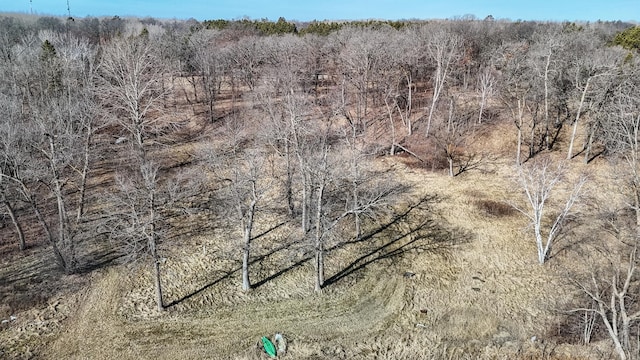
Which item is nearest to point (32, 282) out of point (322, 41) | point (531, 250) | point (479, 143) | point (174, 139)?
point (174, 139)

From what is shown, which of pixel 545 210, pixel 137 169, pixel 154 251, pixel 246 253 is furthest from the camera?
pixel 137 169

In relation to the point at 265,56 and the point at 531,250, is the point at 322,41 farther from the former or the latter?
the point at 531,250

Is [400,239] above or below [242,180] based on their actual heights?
below

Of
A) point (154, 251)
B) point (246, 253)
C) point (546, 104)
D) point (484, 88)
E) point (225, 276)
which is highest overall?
point (484, 88)

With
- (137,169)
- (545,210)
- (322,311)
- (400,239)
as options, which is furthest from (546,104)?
(137,169)

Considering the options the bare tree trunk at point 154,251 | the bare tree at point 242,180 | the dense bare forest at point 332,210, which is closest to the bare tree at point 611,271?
the dense bare forest at point 332,210

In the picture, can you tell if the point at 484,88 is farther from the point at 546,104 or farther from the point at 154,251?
the point at 154,251

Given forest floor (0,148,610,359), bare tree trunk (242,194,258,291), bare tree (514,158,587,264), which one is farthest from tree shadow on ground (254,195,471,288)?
bare tree (514,158,587,264)

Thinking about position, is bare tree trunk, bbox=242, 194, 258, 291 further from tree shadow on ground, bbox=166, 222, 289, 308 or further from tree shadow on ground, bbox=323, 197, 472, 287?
tree shadow on ground, bbox=323, 197, 472, 287
